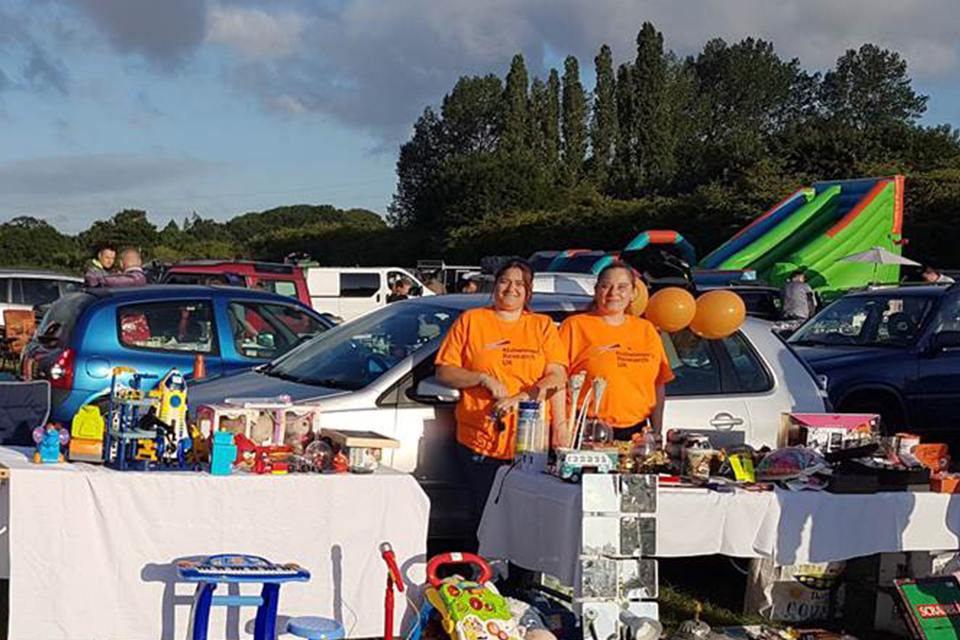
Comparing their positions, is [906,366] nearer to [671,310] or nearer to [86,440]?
[671,310]

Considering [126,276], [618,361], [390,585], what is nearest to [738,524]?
[618,361]

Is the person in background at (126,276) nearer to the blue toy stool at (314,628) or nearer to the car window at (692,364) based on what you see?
the car window at (692,364)

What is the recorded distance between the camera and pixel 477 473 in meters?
6.37

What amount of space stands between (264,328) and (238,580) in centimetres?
583

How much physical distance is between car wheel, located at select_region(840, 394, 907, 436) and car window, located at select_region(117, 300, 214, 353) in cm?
581

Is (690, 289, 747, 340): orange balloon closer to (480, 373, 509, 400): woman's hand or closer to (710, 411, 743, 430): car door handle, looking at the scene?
(710, 411, 743, 430): car door handle

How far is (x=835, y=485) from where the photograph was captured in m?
6.07

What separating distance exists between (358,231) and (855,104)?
36.8 meters

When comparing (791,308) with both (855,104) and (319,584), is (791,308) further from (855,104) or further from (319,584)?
(855,104)

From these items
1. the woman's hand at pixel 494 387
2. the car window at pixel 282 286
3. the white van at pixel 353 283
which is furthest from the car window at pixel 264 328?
the white van at pixel 353 283

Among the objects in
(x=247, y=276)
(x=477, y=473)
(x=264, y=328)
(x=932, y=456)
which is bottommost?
(x=477, y=473)

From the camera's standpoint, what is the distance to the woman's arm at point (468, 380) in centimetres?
621

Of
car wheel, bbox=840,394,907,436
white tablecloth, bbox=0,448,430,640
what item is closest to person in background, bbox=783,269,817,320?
car wheel, bbox=840,394,907,436

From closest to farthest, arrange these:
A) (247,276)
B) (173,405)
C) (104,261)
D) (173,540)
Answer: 1. (173,540)
2. (173,405)
3. (104,261)
4. (247,276)
